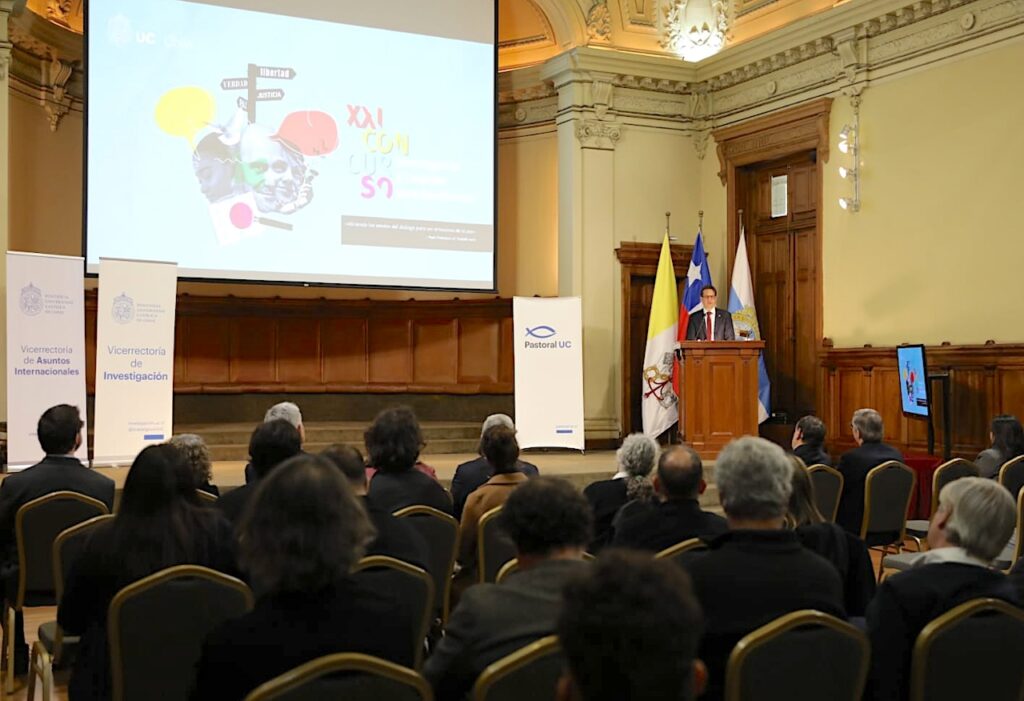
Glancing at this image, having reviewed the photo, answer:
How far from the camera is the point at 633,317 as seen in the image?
11.0 m

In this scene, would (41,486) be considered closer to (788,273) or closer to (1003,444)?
(1003,444)

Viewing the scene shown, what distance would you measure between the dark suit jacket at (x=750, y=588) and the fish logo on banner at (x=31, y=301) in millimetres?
6307

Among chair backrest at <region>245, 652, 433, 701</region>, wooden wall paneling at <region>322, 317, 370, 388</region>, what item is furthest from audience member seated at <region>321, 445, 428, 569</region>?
wooden wall paneling at <region>322, 317, 370, 388</region>

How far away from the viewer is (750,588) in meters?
2.32

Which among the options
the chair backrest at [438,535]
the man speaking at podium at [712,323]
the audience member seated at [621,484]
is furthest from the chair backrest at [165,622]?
the man speaking at podium at [712,323]

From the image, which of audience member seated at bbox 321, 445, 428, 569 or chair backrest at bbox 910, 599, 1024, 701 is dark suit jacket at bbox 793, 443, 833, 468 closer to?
audience member seated at bbox 321, 445, 428, 569

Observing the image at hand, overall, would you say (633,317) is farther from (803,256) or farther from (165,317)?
(165,317)

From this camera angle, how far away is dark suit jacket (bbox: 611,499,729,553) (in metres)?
3.27

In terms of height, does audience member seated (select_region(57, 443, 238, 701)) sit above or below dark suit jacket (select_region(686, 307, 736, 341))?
below

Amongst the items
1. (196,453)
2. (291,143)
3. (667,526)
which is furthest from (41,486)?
(291,143)

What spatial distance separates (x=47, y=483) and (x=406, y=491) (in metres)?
1.41

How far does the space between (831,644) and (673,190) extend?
369 inches

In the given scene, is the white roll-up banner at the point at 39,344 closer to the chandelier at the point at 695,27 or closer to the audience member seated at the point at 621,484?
the audience member seated at the point at 621,484

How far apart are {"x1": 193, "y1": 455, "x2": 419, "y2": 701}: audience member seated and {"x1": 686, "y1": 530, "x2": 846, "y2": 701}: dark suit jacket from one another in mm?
714
